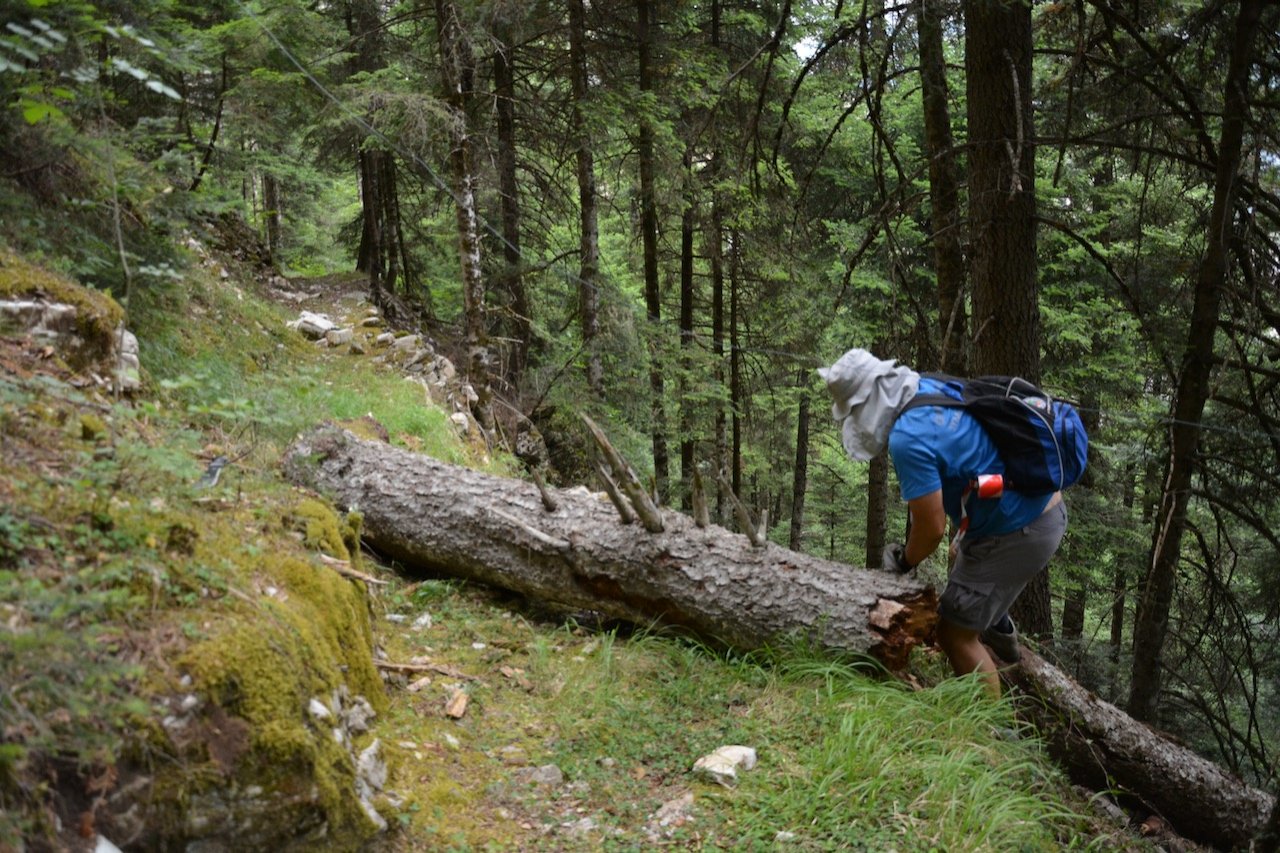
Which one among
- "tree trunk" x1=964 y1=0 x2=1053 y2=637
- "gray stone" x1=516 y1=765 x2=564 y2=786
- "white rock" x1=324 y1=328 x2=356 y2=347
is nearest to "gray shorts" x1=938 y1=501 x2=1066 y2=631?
"tree trunk" x1=964 y1=0 x2=1053 y2=637

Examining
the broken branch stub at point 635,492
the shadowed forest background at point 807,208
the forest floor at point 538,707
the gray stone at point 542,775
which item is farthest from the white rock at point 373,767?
the shadowed forest background at point 807,208

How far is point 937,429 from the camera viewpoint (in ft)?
13.0

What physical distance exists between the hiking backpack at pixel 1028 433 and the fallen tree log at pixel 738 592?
0.87m

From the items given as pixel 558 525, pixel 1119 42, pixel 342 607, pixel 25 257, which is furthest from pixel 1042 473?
pixel 25 257

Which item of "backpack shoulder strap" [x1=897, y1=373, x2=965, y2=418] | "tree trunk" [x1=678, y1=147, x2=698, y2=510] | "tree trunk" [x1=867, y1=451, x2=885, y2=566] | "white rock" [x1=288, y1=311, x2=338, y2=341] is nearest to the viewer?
"backpack shoulder strap" [x1=897, y1=373, x2=965, y2=418]

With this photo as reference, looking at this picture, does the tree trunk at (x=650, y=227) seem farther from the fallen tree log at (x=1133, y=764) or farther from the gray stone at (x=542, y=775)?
the gray stone at (x=542, y=775)

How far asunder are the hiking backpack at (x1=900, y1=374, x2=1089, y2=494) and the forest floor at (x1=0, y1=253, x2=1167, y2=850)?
1.14m

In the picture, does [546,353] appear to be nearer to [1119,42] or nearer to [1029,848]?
[1119,42]

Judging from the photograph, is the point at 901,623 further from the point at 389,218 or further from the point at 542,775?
the point at 389,218

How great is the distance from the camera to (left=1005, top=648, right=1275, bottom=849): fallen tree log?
457 cm

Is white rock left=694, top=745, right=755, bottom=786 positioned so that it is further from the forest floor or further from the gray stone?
the gray stone

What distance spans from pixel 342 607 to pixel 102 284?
3.35m

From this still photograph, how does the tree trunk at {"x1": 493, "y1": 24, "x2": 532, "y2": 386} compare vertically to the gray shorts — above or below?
above

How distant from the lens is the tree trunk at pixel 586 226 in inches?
429
